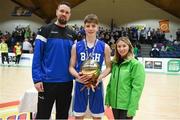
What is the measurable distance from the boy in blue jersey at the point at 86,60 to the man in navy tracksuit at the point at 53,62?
107mm

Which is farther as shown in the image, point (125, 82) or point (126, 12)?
point (126, 12)

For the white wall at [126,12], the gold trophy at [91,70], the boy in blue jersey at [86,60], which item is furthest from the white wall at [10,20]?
the gold trophy at [91,70]

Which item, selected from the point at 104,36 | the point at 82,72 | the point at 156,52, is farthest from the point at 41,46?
the point at 104,36

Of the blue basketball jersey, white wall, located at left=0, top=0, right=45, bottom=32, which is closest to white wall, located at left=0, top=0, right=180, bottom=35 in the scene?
white wall, located at left=0, top=0, right=45, bottom=32

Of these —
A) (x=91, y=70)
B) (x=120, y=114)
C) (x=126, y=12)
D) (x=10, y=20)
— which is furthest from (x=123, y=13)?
(x=91, y=70)

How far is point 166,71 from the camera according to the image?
16891 millimetres

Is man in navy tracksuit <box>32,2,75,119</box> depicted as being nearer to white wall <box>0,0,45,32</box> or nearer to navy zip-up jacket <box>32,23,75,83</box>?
navy zip-up jacket <box>32,23,75,83</box>

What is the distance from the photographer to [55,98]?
348cm

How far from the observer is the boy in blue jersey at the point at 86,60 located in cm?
334

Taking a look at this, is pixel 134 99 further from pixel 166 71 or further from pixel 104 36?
pixel 104 36

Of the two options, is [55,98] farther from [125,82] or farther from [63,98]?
[125,82]

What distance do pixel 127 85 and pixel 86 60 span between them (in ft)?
1.65

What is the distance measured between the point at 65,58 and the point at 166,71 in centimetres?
1413

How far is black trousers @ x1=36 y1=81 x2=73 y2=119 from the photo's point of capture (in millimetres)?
3422
